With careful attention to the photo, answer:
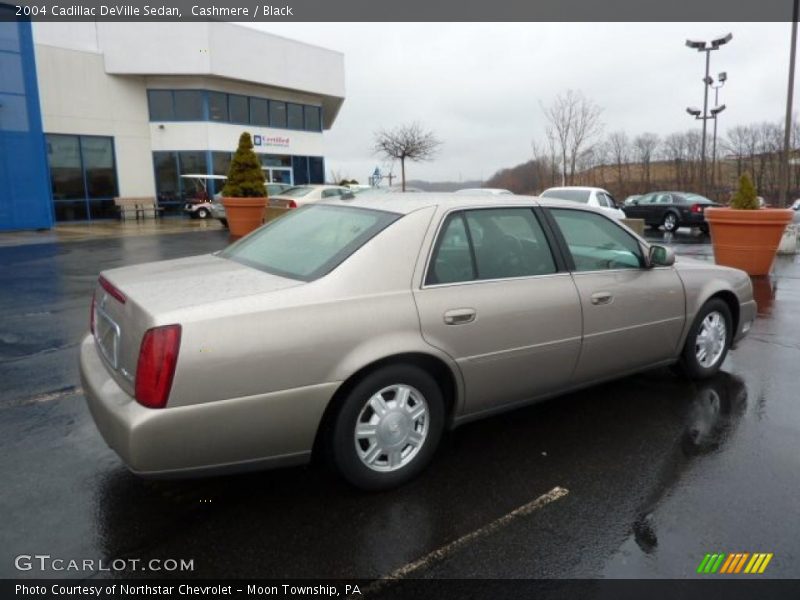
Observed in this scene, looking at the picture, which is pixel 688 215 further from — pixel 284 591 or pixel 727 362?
pixel 284 591

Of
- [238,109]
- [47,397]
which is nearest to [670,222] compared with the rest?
[238,109]

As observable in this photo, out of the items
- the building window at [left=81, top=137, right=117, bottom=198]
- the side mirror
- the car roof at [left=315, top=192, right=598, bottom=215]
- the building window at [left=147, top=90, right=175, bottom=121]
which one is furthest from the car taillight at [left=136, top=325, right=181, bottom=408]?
the building window at [left=147, top=90, right=175, bottom=121]

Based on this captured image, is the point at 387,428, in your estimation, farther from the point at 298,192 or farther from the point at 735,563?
the point at 298,192

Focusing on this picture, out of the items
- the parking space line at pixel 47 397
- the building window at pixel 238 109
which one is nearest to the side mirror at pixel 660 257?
the parking space line at pixel 47 397

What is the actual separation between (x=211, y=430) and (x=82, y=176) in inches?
999

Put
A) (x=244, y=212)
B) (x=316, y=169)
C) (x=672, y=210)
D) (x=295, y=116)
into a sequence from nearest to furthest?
(x=244, y=212), (x=672, y=210), (x=295, y=116), (x=316, y=169)

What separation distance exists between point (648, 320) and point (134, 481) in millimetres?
3437

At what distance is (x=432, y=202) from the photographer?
142 inches

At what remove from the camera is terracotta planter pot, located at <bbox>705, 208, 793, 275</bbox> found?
9305 millimetres

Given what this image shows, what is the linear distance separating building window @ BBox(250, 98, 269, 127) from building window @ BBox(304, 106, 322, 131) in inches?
102

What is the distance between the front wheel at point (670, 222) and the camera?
2115 centimetres

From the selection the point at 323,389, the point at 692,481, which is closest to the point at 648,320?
the point at 692,481

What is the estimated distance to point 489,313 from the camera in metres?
3.39

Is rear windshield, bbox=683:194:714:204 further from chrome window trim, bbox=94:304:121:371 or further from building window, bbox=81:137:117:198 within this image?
building window, bbox=81:137:117:198
